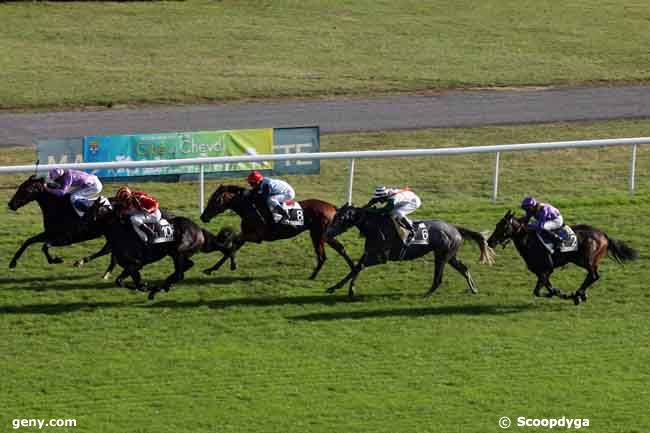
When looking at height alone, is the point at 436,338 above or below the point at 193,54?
below

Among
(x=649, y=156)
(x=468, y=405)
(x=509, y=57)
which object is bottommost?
(x=468, y=405)

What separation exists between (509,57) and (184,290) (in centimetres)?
1551

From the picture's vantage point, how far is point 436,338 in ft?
42.1

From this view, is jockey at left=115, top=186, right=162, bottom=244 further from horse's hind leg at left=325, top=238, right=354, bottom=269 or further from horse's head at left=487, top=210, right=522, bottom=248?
horse's head at left=487, top=210, right=522, bottom=248

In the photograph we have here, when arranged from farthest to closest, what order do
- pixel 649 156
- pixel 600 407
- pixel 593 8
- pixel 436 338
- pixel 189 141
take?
1. pixel 593 8
2. pixel 649 156
3. pixel 189 141
4. pixel 436 338
5. pixel 600 407

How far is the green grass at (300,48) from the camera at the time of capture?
83.1 feet

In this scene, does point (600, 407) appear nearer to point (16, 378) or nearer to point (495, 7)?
point (16, 378)

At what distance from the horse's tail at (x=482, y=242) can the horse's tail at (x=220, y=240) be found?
238cm

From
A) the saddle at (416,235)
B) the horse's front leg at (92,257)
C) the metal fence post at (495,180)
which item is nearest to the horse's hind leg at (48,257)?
the horse's front leg at (92,257)

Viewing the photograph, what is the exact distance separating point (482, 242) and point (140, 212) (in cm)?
349

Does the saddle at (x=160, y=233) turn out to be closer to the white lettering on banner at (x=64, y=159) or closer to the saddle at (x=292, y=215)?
the saddle at (x=292, y=215)

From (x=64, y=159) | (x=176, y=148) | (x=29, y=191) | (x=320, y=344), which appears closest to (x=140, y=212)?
(x=29, y=191)

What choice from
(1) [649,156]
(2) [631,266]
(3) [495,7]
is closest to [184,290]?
(2) [631,266]

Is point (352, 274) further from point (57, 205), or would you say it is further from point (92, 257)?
point (57, 205)
